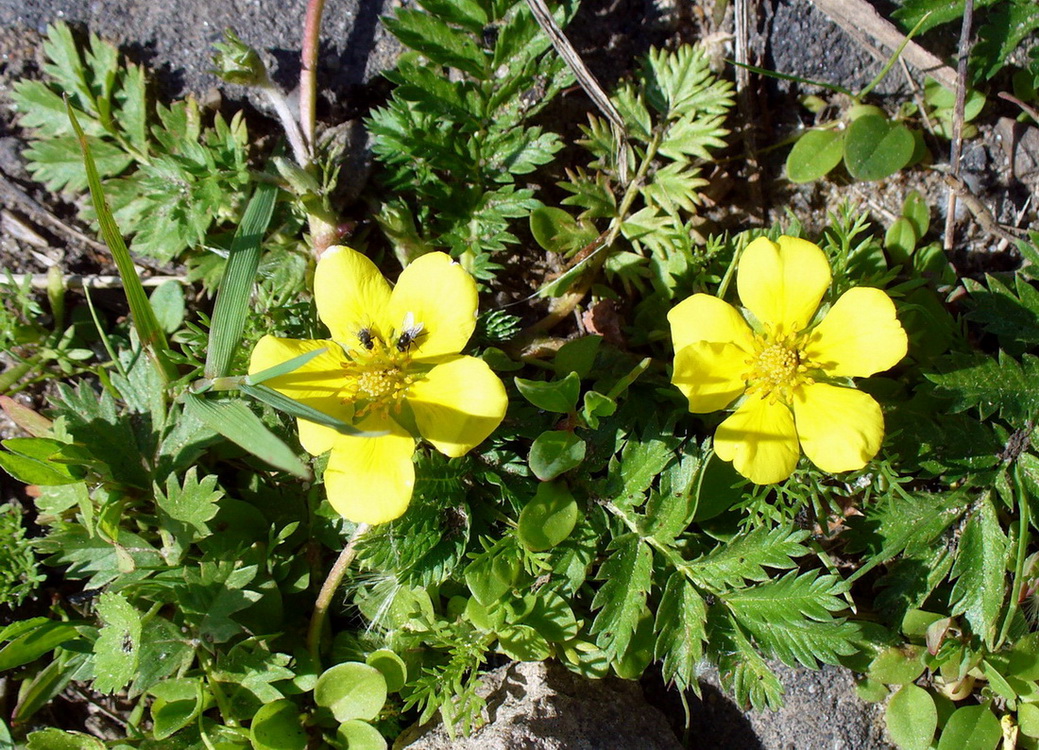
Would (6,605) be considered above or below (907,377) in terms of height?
below

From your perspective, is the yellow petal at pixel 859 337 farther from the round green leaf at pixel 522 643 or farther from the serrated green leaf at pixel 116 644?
the serrated green leaf at pixel 116 644

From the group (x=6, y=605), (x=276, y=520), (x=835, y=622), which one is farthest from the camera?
(x=6, y=605)

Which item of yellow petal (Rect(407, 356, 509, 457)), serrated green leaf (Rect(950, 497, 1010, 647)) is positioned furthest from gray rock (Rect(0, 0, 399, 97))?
serrated green leaf (Rect(950, 497, 1010, 647))

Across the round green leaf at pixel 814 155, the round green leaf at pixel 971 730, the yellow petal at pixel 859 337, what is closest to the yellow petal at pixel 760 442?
the yellow petal at pixel 859 337

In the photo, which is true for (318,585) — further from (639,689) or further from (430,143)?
(430,143)

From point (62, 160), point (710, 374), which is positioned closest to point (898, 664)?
point (710, 374)

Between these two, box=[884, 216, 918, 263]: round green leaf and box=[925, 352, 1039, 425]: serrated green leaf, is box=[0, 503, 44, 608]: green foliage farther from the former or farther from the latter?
box=[884, 216, 918, 263]: round green leaf

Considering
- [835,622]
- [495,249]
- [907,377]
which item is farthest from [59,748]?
[907,377]
